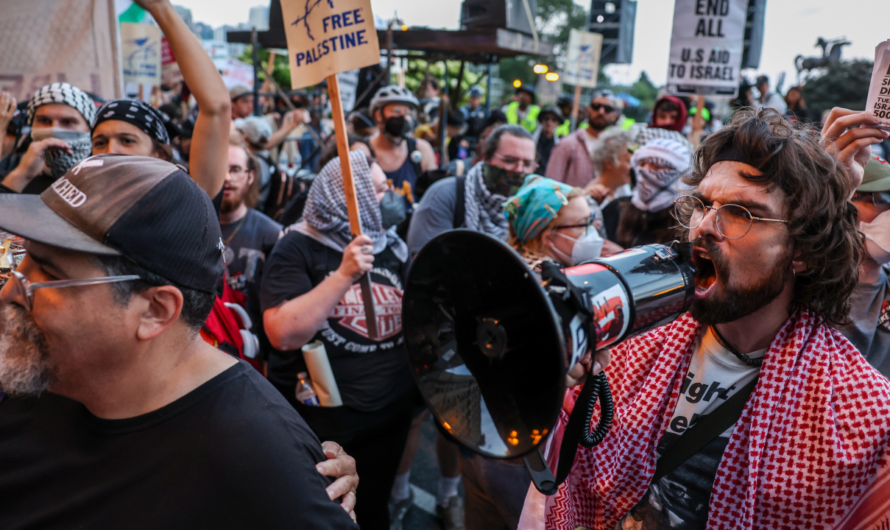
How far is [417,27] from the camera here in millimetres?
7848

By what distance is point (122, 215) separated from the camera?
1123 millimetres

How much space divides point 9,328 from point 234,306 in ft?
4.55

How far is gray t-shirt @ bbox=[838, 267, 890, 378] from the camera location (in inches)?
94.2

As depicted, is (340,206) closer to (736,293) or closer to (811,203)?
(736,293)

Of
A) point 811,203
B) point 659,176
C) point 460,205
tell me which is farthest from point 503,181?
point 811,203

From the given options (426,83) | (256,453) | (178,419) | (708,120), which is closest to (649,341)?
(256,453)

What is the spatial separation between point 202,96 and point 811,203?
2.02 m

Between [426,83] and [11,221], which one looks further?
[426,83]

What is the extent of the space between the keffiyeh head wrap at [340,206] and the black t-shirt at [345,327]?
90 mm

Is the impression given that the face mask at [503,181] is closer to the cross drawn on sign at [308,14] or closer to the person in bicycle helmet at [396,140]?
the person in bicycle helmet at [396,140]

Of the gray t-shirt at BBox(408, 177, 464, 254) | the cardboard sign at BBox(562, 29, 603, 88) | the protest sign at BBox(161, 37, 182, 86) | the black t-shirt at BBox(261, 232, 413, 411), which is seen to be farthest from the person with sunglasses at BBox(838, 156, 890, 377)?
the protest sign at BBox(161, 37, 182, 86)

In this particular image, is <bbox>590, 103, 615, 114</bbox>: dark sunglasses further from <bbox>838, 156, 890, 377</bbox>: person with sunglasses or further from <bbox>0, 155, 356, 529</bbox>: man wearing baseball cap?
<bbox>0, 155, 356, 529</bbox>: man wearing baseball cap

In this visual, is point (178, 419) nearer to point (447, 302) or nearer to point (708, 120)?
point (447, 302)

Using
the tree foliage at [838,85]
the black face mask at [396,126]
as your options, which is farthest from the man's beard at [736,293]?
the tree foliage at [838,85]
